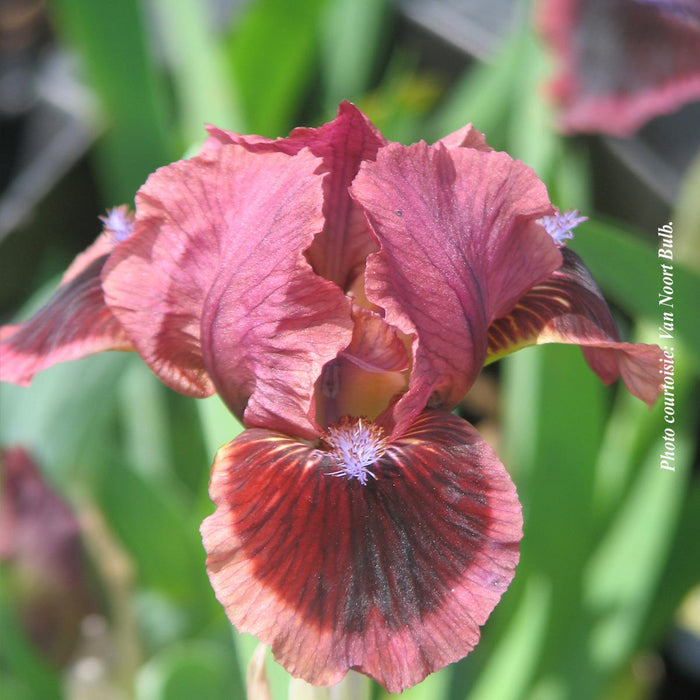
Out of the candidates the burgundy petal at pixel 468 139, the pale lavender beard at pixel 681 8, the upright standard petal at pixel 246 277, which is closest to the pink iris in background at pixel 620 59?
the pale lavender beard at pixel 681 8

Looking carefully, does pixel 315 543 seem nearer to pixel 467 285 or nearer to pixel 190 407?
pixel 467 285

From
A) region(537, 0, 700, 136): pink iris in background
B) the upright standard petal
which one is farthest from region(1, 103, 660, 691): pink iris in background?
region(537, 0, 700, 136): pink iris in background

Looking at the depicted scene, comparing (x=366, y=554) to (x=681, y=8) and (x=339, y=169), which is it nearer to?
(x=339, y=169)

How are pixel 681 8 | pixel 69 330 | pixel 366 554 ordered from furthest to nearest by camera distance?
pixel 681 8
pixel 69 330
pixel 366 554

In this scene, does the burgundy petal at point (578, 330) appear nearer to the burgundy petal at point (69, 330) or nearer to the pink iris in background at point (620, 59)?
the burgundy petal at point (69, 330)

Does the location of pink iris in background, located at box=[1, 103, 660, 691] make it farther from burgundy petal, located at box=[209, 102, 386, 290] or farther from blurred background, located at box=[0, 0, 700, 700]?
blurred background, located at box=[0, 0, 700, 700]

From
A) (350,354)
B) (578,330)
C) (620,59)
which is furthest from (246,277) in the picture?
(620,59)

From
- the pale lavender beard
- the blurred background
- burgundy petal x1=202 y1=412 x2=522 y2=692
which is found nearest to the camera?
burgundy petal x1=202 y1=412 x2=522 y2=692

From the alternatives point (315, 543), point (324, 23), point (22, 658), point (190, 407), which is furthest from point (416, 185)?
point (324, 23)
